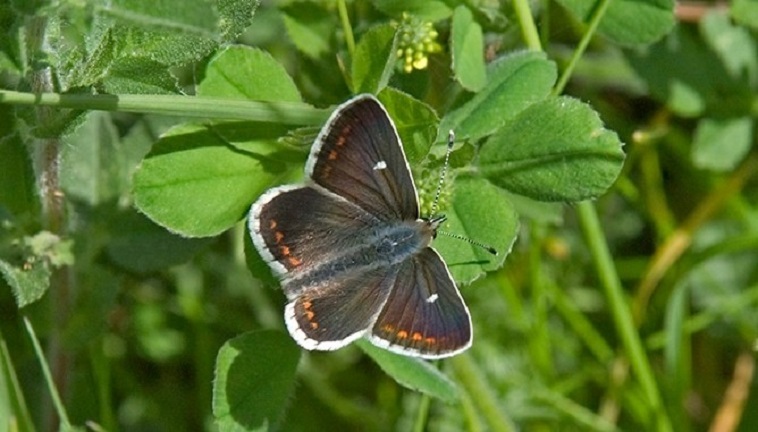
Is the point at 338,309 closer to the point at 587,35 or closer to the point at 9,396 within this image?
the point at 9,396

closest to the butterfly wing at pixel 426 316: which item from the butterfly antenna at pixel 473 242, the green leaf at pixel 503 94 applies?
the butterfly antenna at pixel 473 242

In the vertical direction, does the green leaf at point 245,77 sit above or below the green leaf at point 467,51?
above

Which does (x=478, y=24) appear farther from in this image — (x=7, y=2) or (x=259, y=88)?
(x=7, y=2)

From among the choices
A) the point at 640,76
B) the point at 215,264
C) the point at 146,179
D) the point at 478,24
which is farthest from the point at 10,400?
the point at 640,76

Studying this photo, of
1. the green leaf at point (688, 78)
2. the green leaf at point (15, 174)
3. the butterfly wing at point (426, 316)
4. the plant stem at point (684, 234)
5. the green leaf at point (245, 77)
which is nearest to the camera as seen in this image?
the butterfly wing at point (426, 316)

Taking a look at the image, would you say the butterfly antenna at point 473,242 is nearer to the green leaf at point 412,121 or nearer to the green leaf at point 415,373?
the green leaf at point 412,121

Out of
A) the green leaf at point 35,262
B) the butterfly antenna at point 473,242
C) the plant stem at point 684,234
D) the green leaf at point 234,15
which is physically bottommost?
the plant stem at point 684,234
